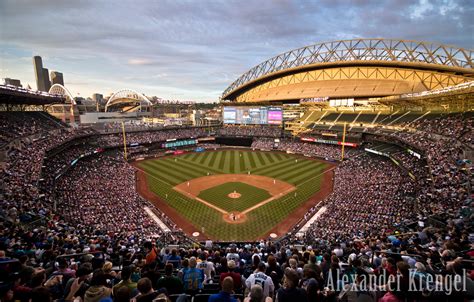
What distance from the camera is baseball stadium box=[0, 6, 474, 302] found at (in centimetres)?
647

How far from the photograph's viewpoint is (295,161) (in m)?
50.0

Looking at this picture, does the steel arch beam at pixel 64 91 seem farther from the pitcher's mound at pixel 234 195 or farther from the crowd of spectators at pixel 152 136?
the pitcher's mound at pixel 234 195

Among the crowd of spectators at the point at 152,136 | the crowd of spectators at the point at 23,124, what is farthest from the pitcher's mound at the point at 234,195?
the crowd of spectators at the point at 152,136

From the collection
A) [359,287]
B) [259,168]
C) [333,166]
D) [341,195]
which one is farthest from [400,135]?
[359,287]

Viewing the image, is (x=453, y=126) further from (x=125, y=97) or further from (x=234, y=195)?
(x=125, y=97)

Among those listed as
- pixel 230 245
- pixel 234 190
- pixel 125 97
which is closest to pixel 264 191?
pixel 234 190

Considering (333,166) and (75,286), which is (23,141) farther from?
(333,166)

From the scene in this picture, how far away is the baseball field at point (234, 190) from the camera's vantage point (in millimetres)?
24938

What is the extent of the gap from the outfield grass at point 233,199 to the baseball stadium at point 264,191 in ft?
0.87

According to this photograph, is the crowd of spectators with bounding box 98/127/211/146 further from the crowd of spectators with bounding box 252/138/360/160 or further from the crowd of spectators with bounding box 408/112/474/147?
the crowd of spectators with bounding box 408/112/474/147

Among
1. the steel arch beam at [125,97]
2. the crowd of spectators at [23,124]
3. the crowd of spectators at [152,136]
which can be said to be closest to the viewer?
the crowd of spectators at [23,124]

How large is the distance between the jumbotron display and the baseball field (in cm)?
1589

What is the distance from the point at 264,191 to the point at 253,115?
126ft

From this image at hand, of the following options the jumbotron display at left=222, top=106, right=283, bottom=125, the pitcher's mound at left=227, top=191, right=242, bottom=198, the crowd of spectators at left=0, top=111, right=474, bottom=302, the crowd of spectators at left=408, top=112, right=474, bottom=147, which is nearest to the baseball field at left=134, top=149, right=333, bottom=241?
the pitcher's mound at left=227, top=191, right=242, bottom=198
